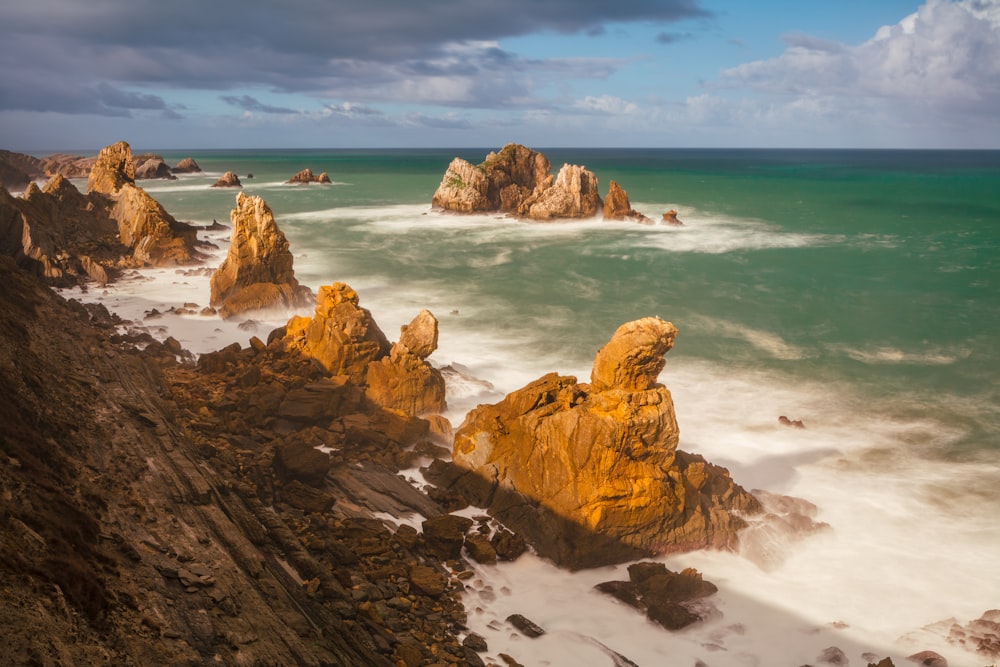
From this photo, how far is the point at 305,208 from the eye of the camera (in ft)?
298

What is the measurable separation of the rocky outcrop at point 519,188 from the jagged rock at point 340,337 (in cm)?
5510

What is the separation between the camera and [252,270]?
32.7m

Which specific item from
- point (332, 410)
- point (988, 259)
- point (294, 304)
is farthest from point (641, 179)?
point (332, 410)

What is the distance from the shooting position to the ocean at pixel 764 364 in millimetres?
14852

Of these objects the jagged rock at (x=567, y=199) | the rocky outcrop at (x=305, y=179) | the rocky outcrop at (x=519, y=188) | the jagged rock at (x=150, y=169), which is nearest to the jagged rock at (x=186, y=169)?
the jagged rock at (x=150, y=169)

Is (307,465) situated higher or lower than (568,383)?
lower

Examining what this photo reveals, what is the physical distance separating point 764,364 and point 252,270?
71.5ft

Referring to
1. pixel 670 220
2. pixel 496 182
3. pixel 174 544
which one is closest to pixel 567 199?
pixel 670 220

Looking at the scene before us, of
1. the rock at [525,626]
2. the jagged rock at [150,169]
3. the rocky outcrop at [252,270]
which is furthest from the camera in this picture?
the jagged rock at [150,169]

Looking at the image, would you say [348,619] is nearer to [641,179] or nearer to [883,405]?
[883,405]

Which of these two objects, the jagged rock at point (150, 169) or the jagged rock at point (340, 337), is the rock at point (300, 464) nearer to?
the jagged rock at point (340, 337)

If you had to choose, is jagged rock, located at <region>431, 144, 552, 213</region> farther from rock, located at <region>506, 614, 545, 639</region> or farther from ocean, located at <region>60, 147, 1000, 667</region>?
rock, located at <region>506, 614, 545, 639</region>

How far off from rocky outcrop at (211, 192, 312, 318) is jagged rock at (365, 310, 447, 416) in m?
11.4

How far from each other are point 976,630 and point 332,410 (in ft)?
49.4
